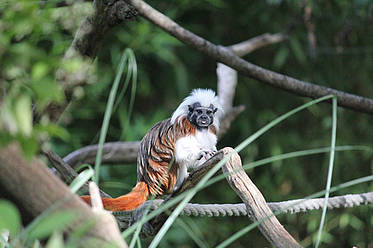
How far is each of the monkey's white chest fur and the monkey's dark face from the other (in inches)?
1.6

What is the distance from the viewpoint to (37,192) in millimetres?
845

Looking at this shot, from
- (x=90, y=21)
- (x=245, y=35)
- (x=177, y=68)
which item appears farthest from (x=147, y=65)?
(x=90, y=21)

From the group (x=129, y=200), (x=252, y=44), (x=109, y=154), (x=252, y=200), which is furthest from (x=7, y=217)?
(x=252, y=44)

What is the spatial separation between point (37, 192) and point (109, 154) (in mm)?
1648

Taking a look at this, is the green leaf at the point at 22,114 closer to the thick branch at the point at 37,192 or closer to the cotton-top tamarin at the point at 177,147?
the thick branch at the point at 37,192

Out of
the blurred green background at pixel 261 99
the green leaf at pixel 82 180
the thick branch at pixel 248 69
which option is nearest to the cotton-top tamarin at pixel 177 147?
the thick branch at pixel 248 69

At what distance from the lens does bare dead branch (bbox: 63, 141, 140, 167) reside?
2.52 m

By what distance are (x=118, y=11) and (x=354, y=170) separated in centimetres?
279

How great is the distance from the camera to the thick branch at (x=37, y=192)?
82cm

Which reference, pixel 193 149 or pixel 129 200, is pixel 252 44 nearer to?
pixel 193 149

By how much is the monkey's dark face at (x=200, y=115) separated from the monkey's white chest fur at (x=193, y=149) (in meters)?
0.04

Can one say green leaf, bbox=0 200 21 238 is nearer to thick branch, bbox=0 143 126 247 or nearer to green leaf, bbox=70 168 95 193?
thick branch, bbox=0 143 126 247

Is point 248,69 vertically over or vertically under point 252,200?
over

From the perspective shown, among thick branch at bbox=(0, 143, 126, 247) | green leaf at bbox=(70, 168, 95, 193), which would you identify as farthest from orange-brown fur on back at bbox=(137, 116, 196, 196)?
thick branch at bbox=(0, 143, 126, 247)
